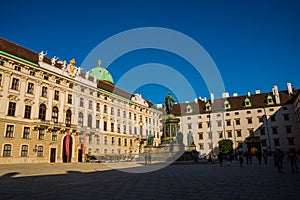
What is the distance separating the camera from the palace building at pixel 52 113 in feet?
107

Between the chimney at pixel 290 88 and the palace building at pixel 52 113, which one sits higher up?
the chimney at pixel 290 88

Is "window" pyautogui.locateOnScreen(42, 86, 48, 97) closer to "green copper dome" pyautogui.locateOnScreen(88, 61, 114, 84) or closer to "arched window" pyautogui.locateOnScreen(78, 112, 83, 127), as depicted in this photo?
"arched window" pyautogui.locateOnScreen(78, 112, 83, 127)

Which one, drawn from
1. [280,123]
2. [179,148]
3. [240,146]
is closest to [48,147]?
[179,148]

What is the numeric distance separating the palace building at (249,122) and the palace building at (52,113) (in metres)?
22.7

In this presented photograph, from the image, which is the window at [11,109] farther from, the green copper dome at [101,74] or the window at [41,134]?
the green copper dome at [101,74]

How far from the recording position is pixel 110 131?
170 feet

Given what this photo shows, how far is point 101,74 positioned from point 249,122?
44.4 metres

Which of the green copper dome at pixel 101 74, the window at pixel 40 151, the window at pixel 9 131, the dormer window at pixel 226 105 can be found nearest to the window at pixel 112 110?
the green copper dome at pixel 101 74

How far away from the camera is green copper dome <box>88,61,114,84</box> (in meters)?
62.1

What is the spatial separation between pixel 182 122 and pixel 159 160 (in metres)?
43.8

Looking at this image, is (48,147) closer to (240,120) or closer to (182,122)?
(182,122)

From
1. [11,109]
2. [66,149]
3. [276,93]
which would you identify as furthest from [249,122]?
[11,109]

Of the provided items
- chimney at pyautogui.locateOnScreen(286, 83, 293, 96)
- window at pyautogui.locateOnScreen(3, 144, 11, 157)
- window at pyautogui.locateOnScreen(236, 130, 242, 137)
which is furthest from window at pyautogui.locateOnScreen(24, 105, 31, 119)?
chimney at pyautogui.locateOnScreen(286, 83, 293, 96)

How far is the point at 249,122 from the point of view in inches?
2405
